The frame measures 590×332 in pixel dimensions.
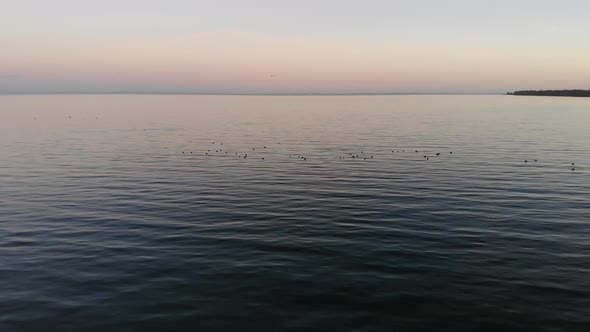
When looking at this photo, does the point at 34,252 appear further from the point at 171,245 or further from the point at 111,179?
the point at 111,179

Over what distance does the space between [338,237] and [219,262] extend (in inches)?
244

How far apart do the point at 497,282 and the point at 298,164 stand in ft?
95.2

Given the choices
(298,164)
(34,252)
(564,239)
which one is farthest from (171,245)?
(298,164)

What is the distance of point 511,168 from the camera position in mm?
39625

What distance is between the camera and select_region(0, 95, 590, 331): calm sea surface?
13.6 m

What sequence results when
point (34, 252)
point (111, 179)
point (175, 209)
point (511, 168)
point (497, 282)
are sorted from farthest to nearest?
point (511, 168) → point (111, 179) → point (175, 209) → point (34, 252) → point (497, 282)

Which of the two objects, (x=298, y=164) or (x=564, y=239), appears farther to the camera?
(x=298, y=164)

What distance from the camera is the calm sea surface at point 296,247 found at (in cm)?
1358

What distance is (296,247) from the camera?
19422 millimetres

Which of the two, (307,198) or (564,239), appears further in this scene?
(307,198)

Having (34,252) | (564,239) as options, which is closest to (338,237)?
(564,239)

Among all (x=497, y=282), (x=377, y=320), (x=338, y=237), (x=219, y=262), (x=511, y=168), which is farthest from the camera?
(x=511, y=168)

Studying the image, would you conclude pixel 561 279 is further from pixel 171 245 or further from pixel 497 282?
pixel 171 245

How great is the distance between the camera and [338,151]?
52625 mm
